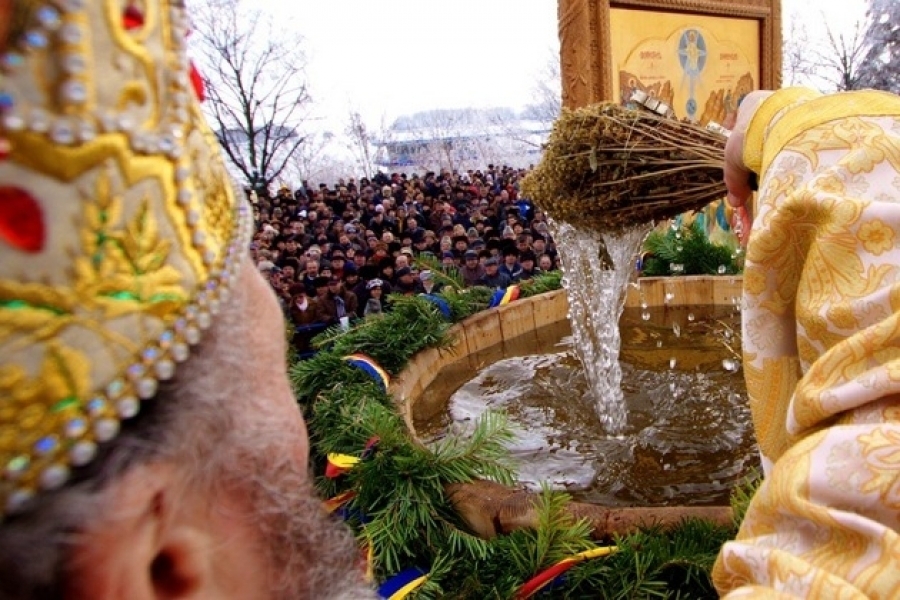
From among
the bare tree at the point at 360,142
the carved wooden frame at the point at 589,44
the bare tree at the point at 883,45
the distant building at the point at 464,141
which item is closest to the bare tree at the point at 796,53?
the bare tree at the point at 883,45

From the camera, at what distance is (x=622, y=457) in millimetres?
2441

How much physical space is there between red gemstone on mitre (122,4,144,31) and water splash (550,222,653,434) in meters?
2.26

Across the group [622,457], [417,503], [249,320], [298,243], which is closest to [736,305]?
[622,457]

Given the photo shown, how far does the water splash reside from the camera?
9.18ft

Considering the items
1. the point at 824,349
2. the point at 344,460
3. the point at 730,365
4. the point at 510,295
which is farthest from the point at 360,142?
the point at 824,349

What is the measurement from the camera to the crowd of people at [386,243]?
6.18 m

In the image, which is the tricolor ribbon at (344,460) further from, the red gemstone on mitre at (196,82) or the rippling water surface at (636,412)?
the red gemstone on mitre at (196,82)

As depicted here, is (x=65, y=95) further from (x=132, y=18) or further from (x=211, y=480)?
(x=211, y=480)

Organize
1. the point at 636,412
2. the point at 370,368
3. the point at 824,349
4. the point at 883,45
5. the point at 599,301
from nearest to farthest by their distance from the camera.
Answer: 1. the point at 824,349
2. the point at 370,368
3. the point at 636,412
4. the point at 599,301
5. the point at 883,45

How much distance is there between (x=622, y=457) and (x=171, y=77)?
2196 mm

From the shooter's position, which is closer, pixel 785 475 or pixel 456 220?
pixel 785 475

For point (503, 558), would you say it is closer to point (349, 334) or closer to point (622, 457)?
point (622, 457)

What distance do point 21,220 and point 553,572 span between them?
4.25 ft

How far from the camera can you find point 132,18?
540mm
